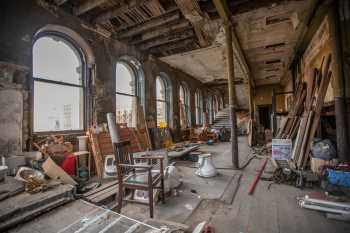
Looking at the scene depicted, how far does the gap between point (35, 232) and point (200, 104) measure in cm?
1011

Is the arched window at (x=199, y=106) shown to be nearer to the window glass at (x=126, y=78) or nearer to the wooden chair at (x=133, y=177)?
the window glass at (x=126, y=78)

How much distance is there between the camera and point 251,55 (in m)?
6.84

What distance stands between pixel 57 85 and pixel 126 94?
1.99m

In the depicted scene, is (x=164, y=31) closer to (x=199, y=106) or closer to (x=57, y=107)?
(x=57, y=107)

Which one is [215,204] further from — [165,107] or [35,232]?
[165,107]

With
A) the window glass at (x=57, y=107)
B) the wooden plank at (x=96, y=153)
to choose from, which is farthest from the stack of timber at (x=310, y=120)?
the window glass at (x=57, y=107)

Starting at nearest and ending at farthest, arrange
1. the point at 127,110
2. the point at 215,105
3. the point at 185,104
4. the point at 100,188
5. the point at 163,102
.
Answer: the point at 100,188 → the point at 127,110 → the point at 163,102 → the point at 185,104 → the point at 215,105

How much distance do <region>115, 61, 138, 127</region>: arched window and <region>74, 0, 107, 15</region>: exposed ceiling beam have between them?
175 centimetres

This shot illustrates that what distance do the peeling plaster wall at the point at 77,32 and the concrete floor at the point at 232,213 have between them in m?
1.92

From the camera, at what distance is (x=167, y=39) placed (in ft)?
17.1

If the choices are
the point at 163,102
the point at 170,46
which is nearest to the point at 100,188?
the point at 170,46

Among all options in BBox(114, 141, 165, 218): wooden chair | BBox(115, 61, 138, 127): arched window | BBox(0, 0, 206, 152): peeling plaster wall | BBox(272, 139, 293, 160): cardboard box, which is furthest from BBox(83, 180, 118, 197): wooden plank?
BBox(272, 139, 293, 160): cardboard box

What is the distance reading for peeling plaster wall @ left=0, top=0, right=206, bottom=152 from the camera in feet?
9.77

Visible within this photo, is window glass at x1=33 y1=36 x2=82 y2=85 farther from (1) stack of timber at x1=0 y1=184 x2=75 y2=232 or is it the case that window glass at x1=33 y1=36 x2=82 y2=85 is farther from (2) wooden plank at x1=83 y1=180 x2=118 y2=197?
(2) wooden plank at x1=83 y1=180 x2=118 y2=197
